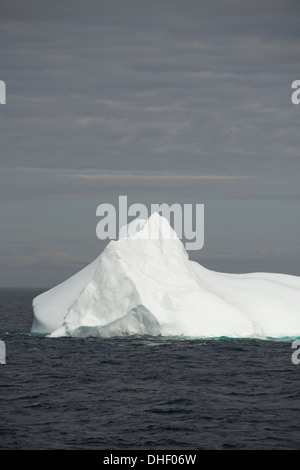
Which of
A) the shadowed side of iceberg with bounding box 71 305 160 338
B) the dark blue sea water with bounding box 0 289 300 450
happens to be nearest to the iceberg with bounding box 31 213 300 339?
the shadowed side of iceberg with bounding box 71 305 160 338

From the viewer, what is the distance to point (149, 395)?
27.5 m

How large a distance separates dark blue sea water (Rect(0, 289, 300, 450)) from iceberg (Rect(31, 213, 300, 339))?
1.04 m

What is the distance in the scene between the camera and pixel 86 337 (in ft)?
139

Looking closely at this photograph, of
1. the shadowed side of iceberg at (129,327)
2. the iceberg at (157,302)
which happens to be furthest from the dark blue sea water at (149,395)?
the iceberg at (157,302)

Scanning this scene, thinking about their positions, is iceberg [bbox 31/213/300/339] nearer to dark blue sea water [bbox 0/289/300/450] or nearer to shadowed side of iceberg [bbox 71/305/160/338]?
shadowed side of iceberg [bbox 71/305/160/338]

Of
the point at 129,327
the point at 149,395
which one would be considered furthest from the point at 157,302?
the point at 149,395

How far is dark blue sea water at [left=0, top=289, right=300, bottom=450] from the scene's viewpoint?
2150 cm

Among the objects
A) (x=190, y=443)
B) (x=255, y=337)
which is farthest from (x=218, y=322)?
(x=190, y=443)

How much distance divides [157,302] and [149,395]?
1288 centimetres

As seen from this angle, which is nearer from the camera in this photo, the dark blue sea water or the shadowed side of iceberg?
the dark blue sea water

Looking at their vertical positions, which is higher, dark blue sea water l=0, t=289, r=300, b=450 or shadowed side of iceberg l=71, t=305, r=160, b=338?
shadowed side of iceberg l=71, t=305, r=160, b=338

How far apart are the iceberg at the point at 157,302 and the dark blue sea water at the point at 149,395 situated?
41.0 inches

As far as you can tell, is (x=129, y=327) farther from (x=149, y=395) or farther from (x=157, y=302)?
(x=149, y=395)
